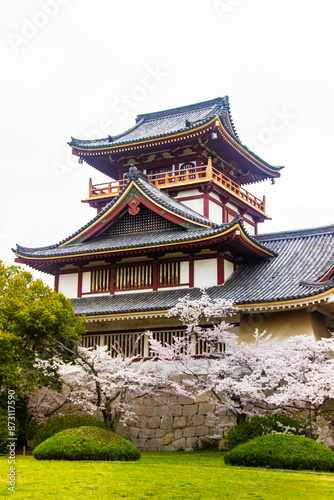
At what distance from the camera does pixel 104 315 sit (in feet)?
85.6

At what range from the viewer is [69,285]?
30.7 meters

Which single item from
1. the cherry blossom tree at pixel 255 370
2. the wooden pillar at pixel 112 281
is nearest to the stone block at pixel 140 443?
the cherry blossom tree at pixel 255 370

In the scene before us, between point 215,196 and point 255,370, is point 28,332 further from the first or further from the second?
point 215,196

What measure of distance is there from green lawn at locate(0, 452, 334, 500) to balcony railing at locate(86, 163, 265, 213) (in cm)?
1903

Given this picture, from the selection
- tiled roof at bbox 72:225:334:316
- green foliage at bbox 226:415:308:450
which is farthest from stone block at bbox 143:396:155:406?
green foliage at bbox 226:415:308:450

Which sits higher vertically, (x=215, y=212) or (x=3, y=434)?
(x=215, y=212)

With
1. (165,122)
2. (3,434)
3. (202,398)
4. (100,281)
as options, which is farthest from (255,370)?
(165,122)

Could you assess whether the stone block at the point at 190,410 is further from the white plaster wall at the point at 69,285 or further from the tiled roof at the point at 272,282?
the white plaster wall at the point at 69,285

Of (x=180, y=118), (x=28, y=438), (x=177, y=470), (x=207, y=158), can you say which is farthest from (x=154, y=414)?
(x=180, y=118)

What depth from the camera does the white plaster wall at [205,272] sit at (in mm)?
27125

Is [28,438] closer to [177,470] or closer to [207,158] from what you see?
[177,470]

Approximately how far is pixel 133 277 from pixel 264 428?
37.1 ft

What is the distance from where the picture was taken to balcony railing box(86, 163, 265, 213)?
3334 cm

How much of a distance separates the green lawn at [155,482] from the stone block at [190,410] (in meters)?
7.14
